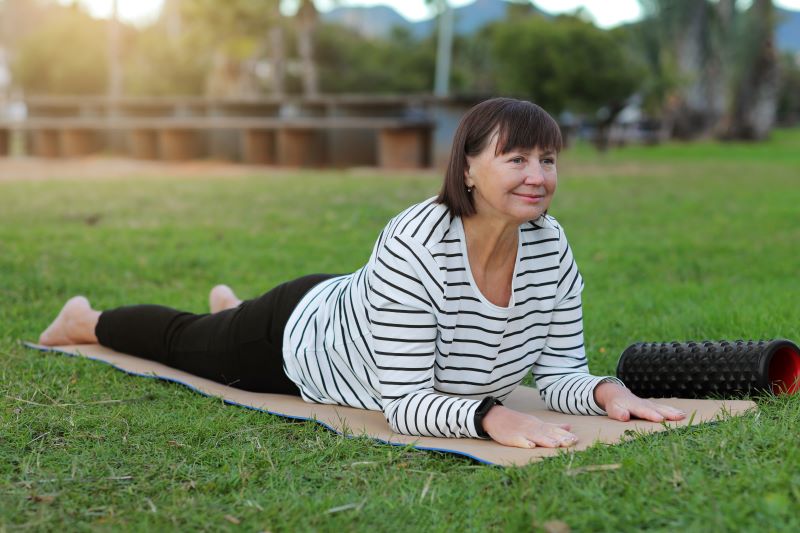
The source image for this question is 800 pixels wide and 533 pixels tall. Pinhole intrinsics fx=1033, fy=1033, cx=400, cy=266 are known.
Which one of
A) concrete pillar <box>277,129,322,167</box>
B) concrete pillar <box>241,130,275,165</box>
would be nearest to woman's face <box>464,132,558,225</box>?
concrete pillar <box>277,129,322,167</box>

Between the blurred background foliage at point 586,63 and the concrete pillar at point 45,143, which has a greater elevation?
the blurred background foliage at point 586,63

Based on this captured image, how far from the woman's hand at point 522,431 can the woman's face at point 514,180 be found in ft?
2.08

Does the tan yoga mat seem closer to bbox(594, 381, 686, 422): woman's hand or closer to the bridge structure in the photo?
bbox(594, 381, 686, 422): woman's hand

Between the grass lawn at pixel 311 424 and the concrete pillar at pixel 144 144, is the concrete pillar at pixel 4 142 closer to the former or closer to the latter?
the concrete pillar at pixel 144 144

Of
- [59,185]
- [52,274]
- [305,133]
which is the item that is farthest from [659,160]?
[52,274]

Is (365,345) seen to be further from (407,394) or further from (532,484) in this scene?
(532,484)

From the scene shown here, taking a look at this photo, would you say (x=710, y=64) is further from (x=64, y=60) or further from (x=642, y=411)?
(x=642, y=411)

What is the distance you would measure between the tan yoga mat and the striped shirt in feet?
0.20

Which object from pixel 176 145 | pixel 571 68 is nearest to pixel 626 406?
pixel 176 145

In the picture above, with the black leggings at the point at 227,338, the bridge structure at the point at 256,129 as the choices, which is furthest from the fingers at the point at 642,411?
the bridge structure at the point at 256,129

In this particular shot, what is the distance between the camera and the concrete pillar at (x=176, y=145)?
21422 mm

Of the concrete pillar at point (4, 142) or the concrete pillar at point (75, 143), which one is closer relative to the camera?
the concrete pillar at point (75, 143)

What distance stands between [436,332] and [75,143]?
21.0 m

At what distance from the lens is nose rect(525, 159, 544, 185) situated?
10.8ft
